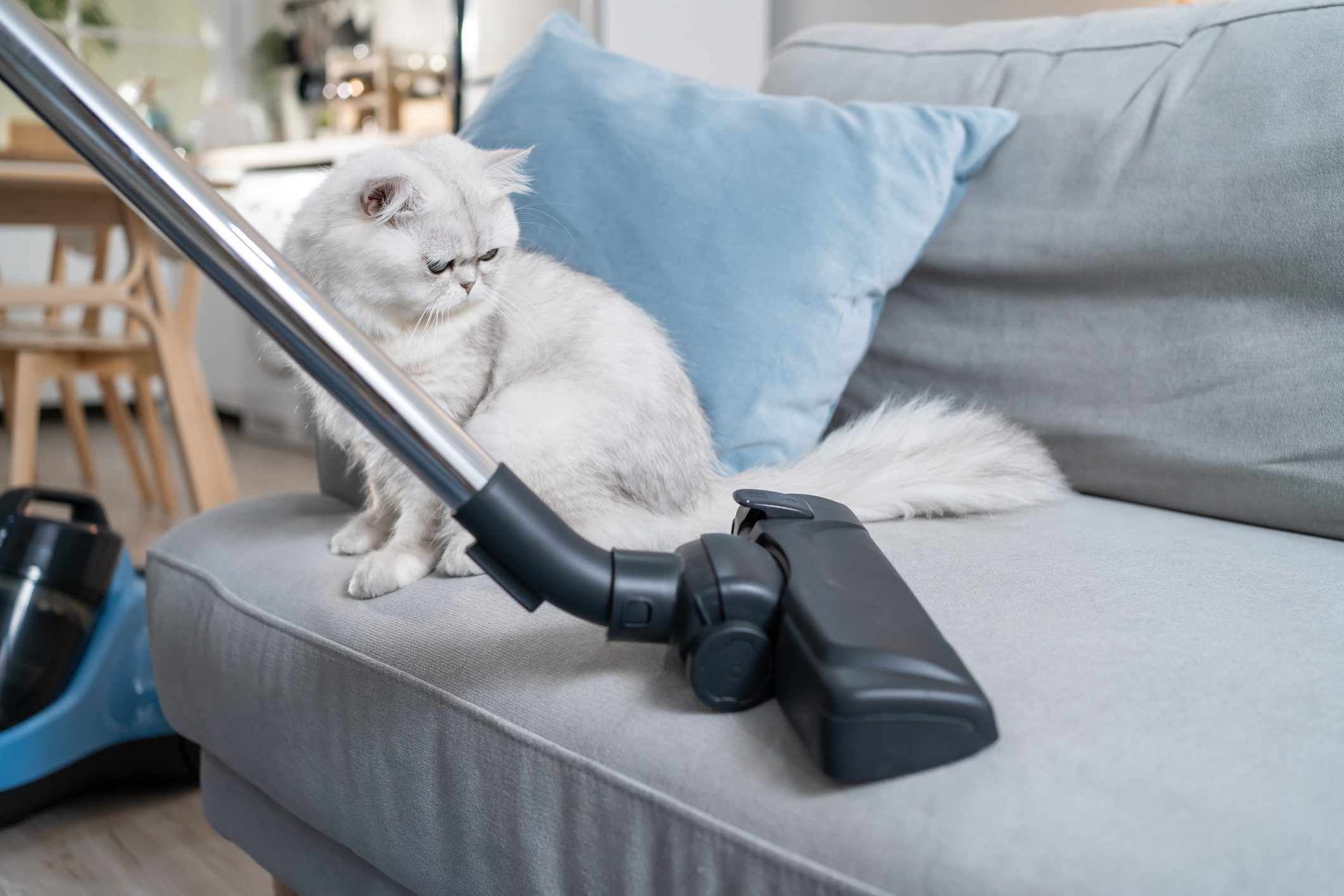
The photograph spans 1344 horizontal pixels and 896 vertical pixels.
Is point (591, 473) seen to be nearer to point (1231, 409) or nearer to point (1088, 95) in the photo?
point (1231, 409)

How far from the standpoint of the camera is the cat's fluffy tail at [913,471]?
984 millimetres

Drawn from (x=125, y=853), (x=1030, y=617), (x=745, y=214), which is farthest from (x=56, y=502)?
(x=1030, y=617)

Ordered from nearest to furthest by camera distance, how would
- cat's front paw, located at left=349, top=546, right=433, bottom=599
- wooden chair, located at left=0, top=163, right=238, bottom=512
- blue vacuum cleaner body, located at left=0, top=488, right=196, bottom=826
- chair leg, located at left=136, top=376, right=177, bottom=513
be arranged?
cat's front paw, located at left=349, top=546, right=433, bottom=599 → blue vacuum cleaner body, located at left=0, top=488, right=196, bottom=826 → wooden chair, located at left=0, top=163, right=238, bottom=512 → chair leg, located at left=136, top=376, right=177, bottom=513

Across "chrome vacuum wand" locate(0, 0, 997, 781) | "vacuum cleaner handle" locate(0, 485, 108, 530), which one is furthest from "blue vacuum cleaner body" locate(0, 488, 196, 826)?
"chrome vacuum wand" locate(0, 0, 997, 781)

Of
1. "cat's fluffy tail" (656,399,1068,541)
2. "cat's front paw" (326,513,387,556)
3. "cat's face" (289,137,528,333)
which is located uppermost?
"cat's face" (289,137,528,333)

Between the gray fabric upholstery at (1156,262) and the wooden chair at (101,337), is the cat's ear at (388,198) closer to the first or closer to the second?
the gray fabric upholstery at (1156,262)

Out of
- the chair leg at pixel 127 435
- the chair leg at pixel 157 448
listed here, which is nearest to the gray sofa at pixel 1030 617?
the chair leg at pixel 157 448

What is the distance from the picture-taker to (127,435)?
304cm

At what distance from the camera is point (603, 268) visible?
110cm

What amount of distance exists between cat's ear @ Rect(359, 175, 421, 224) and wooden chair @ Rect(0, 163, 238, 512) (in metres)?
1.49

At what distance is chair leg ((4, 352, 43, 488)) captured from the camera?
2199mm

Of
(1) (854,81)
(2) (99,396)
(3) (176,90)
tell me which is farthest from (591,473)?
(3) (176,90)

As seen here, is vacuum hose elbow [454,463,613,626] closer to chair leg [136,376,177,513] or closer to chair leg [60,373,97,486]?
chair leg [136,376,177,513]

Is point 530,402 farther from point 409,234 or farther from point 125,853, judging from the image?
point 125,853
